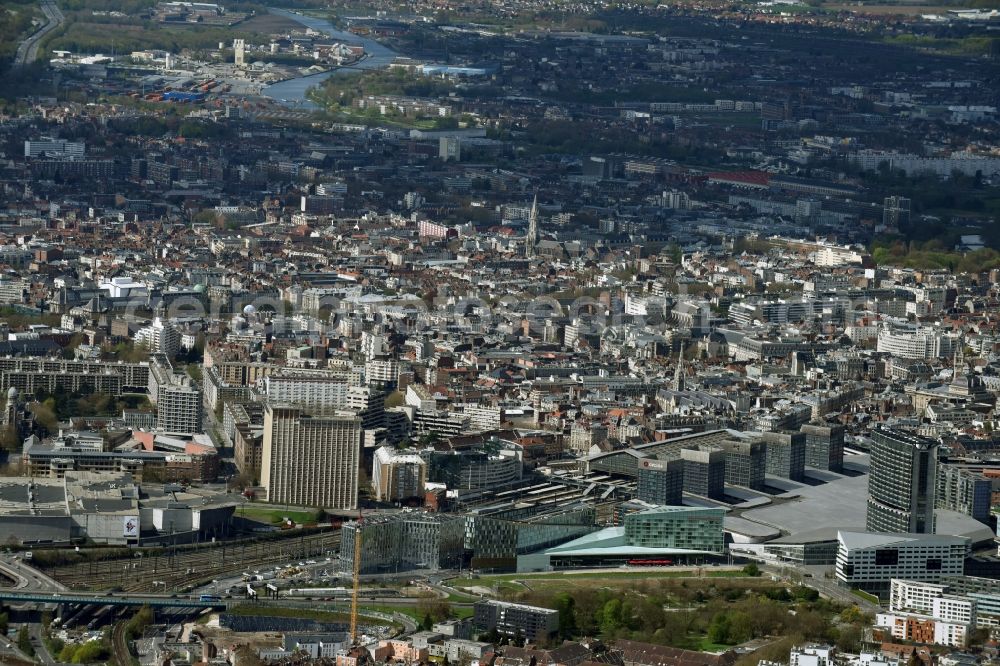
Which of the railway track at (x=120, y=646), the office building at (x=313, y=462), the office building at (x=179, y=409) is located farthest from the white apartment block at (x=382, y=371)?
the railway track at (x=120, y=646)

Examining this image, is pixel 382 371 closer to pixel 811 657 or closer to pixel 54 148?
pixel 811 657

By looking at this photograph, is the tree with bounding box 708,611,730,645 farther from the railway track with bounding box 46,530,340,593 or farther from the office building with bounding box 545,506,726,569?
the railway track with bounding box 46,530,340,593

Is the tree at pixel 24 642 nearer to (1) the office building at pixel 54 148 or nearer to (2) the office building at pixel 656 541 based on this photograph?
(2) the office building at pixel 656 541

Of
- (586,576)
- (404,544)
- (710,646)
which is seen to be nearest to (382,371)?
(404,544)

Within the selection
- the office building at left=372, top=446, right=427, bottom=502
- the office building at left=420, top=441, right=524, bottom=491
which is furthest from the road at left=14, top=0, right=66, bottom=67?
the office building at left=372, top=446, right=427, bottom=502

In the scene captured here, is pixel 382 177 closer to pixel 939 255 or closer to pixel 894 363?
pixel 939 255

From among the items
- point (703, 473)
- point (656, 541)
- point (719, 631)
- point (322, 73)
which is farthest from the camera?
point (322, 73)

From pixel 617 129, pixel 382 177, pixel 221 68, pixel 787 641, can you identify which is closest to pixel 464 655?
pixel 787 641
